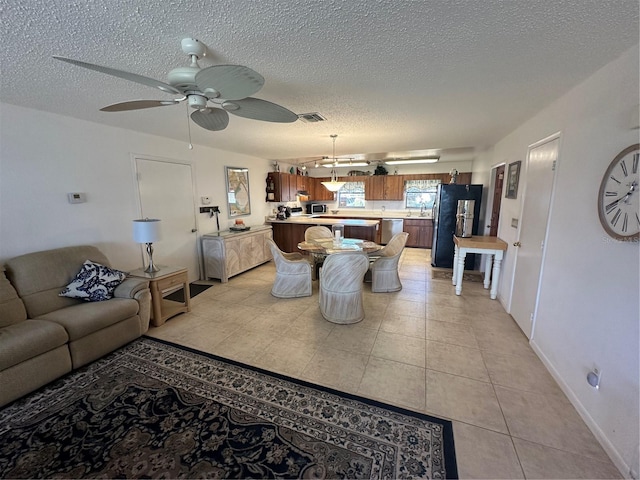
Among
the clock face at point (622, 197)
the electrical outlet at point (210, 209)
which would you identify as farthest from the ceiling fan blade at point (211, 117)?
the electrical outlet at point (210, 209)

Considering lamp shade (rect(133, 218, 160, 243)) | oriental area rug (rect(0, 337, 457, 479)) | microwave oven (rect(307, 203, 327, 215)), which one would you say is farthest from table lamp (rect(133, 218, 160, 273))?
microwave oven (rect(307, 203, 327, 215))

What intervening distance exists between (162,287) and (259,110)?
237cm

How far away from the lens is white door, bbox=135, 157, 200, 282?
3.54 m

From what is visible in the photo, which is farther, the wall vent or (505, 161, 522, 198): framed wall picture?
(505, 161, 522, 198): framed wall picture

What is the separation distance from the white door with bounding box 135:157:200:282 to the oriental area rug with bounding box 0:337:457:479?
82.4 inches

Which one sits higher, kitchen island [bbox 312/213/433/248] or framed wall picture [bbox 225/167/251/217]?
framed wall picture [bbox 225/167/251/217]

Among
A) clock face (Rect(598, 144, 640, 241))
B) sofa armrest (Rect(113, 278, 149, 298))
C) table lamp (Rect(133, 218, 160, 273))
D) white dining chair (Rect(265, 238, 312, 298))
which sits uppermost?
clock face (Rect(598, 144, 640, 241))

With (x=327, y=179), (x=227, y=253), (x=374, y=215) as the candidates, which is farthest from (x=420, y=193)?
(x=227, y=253)

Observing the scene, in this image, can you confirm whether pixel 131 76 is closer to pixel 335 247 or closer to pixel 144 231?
pixel 144 231

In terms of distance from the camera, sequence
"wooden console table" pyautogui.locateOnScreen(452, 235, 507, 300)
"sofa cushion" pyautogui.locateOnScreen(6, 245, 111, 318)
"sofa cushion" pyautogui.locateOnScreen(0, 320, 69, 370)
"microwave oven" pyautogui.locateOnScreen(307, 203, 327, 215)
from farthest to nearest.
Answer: "microwave oven" pyautogui.locateOnScreen(307, 203, 327, 215), "wooden console table" pyautogui.locateOnScreen(452, 235, 507, 300), "sofa cushion" pyautogui.locateOnScreen(6, 245, 111, 318), "sofa cushion" pyautogui.locateOnScreen(0, 320, 69, 370)

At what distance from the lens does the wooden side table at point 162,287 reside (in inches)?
113

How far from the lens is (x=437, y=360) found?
2293mm

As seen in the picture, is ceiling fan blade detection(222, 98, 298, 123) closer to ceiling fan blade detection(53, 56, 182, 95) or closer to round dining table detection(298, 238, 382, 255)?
ceiling fan blade detection(53, 56, 182, 95)

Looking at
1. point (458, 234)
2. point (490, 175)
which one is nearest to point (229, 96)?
point (458, 234)
